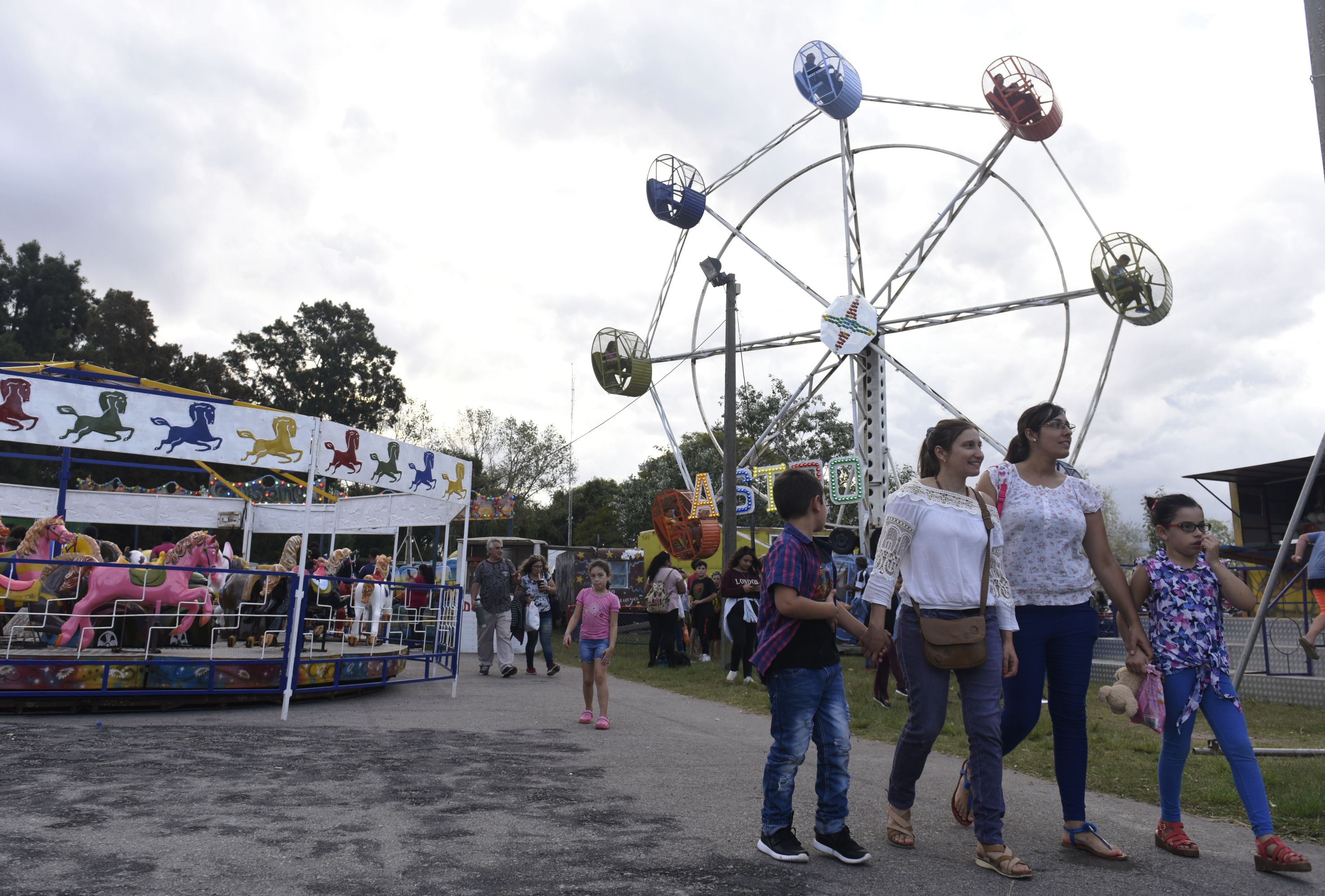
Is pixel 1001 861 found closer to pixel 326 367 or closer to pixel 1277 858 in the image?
pixel 1277 858

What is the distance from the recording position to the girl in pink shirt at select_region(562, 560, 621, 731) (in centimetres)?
761

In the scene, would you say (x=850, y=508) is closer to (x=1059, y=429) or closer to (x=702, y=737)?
(x=702, y=737)

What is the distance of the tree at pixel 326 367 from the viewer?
44781mm

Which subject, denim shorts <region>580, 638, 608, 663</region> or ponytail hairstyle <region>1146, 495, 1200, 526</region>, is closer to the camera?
ponytail hairstyle <region>1146, 495, 1200, 526</region>

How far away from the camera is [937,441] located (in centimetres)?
390

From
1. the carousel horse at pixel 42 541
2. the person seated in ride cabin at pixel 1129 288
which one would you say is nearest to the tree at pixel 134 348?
the carousel horse at pixel 42 541

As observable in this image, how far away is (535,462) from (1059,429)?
4638 cm

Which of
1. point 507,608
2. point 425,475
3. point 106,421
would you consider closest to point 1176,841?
point 425,475

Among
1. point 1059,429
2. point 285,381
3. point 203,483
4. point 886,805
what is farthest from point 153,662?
point 285,381

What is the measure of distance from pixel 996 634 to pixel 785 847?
1.22 metres

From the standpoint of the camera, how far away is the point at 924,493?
12.2 ft

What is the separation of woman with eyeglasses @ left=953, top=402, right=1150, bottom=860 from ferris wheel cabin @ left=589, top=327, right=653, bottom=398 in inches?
746

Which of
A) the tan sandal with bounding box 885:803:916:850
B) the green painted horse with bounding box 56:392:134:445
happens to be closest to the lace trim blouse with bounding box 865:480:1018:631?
the tan sandal with bounding box 885:803:916:850

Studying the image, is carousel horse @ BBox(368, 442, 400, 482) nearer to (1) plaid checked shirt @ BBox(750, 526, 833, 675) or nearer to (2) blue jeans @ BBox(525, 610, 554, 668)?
(2) blue jeans @ BBox(525, 610, 554, 668)
